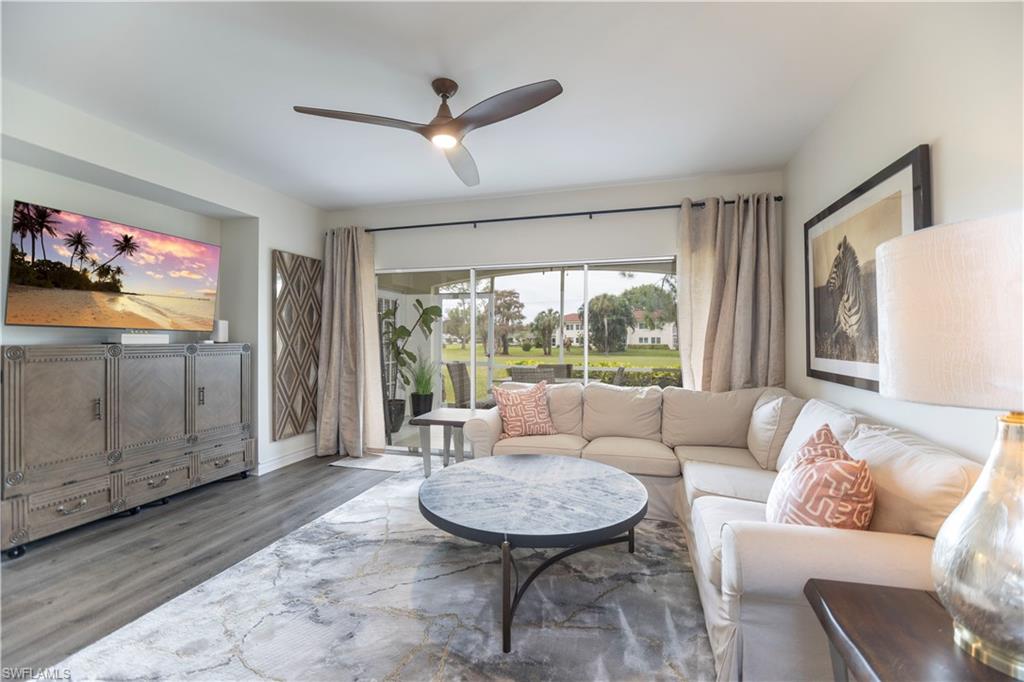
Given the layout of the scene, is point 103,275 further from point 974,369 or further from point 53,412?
point 974,369

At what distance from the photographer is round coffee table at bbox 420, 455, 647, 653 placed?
1.77 m

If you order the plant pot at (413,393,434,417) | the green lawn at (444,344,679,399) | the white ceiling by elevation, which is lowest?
the plant pot at (413,393,434,417)

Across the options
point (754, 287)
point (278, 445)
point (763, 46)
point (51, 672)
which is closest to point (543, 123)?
point (763, 46)

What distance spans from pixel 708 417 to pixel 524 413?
1.38 meters

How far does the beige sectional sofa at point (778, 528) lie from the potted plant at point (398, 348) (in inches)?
96.8

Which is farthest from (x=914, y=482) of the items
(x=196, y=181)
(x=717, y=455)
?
(x=196, y=181)

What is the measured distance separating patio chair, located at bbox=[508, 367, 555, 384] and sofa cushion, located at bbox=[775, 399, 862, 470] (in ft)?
7.33

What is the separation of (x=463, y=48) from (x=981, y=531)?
8.18 feet

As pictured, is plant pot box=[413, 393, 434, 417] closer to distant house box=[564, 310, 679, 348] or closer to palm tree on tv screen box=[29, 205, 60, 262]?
distant house box=[564, 310, 679, 348]

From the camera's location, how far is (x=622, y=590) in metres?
2.13

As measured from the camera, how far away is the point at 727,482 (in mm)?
2369

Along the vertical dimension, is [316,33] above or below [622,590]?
above

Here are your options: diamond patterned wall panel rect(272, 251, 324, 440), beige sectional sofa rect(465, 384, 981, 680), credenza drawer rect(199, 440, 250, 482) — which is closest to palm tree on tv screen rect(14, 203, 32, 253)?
diamond patterned wall panel rect(272, 251, 324, 440)

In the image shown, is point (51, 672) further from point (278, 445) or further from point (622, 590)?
point (278, 445)
